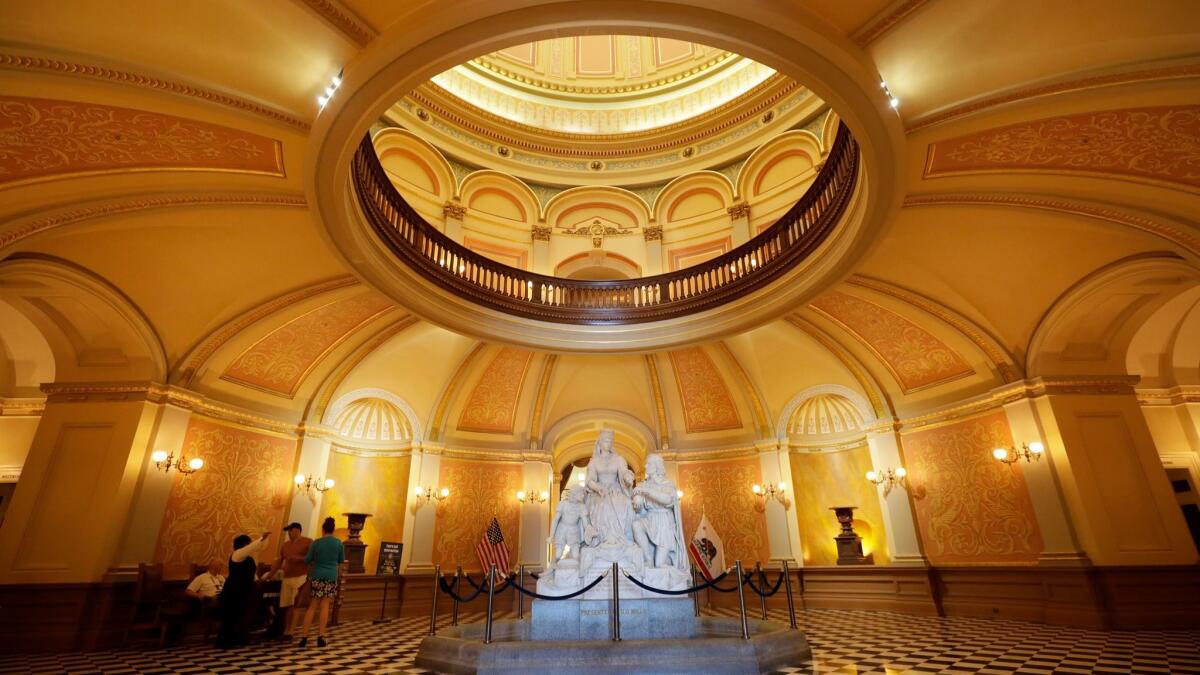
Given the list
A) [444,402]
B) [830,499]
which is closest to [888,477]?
[830,499]

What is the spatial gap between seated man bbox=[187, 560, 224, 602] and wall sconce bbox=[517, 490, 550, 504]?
601 centimetres

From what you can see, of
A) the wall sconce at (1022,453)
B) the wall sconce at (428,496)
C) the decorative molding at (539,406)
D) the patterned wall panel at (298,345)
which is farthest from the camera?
the decorative molding at (539,406)

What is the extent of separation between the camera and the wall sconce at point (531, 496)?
12.4 m

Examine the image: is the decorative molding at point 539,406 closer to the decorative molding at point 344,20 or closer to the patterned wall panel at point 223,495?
the patterned wall panel at point 223,495

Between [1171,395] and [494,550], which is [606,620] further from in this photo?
[1171,395]

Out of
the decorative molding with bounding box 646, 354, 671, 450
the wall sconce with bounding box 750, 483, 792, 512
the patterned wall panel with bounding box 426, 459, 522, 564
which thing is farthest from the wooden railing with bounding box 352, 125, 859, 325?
the wall sconce with bounding box 750, 483, 792, 512

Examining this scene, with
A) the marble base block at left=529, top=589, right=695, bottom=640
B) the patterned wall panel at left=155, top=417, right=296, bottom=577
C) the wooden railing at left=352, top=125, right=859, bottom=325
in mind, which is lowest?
the marble base block at left=529, top=589, right=695, bottom=640

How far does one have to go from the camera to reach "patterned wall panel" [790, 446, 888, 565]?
11.5 m

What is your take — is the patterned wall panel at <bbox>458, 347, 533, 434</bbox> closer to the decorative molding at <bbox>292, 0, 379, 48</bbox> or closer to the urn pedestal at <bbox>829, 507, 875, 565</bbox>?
the urn pedestal at <bbox>829, 507, 875, 565</bbox>

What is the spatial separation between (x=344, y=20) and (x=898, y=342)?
9.49 meters

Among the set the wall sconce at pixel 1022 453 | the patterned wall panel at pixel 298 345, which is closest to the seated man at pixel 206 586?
the patterned wall panel at pixel 298 345

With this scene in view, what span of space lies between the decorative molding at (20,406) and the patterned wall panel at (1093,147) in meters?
14.9

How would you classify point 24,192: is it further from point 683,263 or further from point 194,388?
point 683,263

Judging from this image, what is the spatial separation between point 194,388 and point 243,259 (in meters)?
2.58
